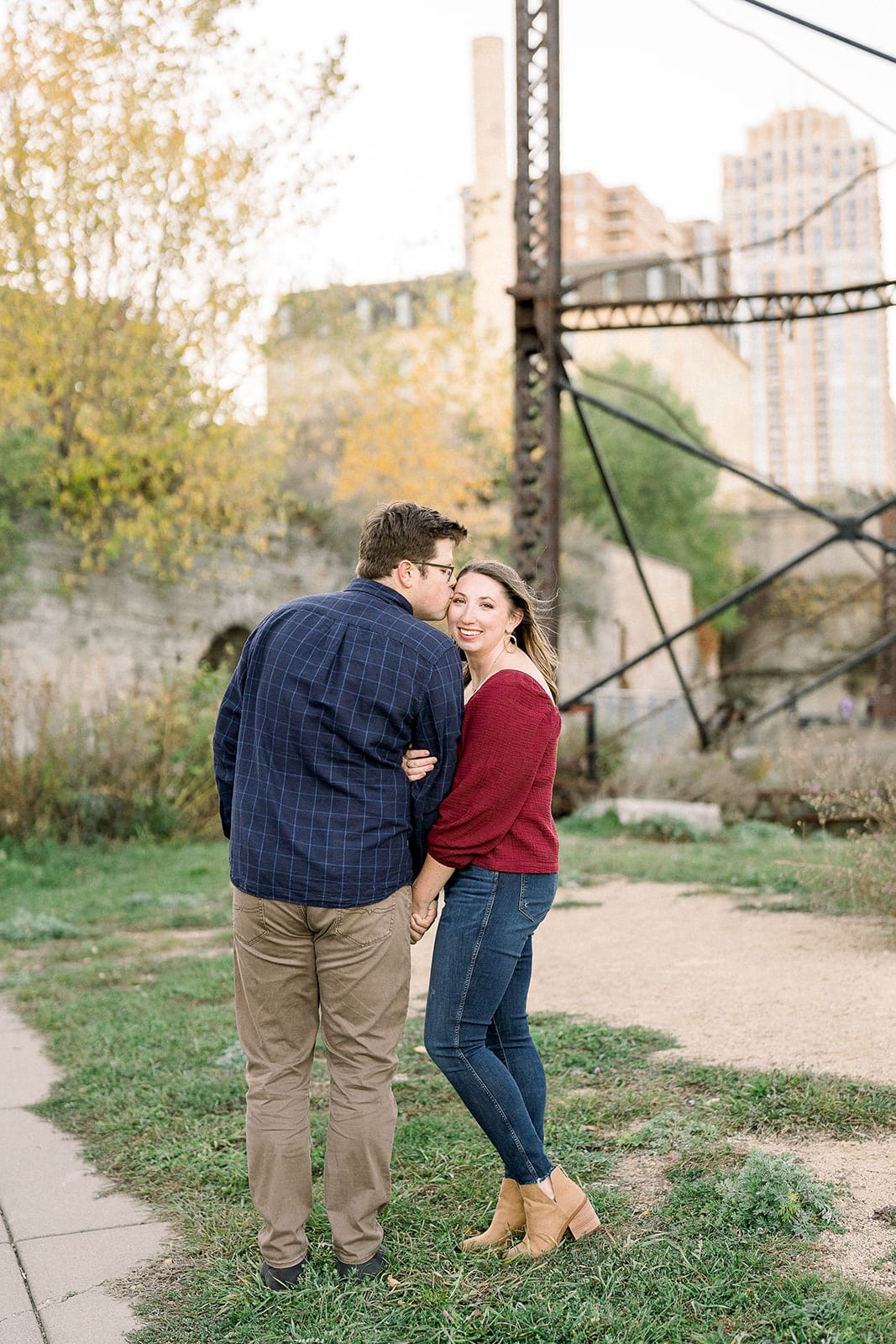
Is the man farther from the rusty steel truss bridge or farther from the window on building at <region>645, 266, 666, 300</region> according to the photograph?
the window on building at <region>645, 266, 666, 300</region>

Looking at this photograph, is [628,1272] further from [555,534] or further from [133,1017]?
[555,534]

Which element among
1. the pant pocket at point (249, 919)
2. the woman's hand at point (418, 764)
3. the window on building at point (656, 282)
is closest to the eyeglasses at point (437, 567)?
the woman's hand at point (418, 764)

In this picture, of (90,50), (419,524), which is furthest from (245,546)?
(419,524)

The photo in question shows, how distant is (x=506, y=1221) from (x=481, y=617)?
153 centimetres

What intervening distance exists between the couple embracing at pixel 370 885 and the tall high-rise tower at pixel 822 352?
111 m

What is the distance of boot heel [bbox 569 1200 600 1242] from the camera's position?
3104mm

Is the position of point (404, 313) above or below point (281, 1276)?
above

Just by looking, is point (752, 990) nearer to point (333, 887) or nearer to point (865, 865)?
point (865, 865)

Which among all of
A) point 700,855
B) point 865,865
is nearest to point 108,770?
point 700,855

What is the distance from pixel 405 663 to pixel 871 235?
152 metres

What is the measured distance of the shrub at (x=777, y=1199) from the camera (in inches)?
121

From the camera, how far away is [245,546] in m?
16.6

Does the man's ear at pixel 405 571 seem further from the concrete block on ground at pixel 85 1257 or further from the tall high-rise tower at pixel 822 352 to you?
the tall high-rise tower at pixel 822 352

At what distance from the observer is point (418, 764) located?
119 inches
